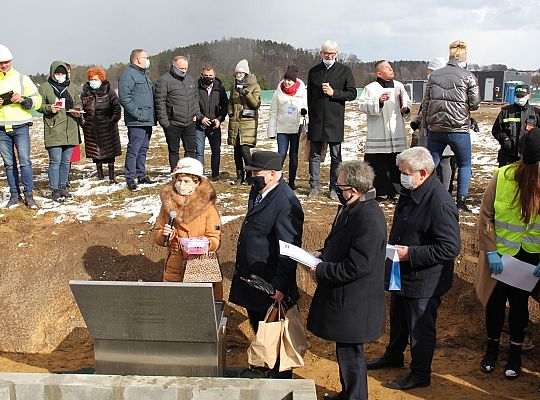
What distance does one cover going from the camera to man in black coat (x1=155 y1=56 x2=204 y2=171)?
8609 millimetres

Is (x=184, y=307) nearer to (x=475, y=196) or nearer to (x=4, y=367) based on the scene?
(x=4, y=367)

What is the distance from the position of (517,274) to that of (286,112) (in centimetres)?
459

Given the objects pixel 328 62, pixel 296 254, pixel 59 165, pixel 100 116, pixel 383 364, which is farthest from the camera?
pixel 100 116

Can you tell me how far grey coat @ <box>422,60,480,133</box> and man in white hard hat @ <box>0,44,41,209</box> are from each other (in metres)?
5.30

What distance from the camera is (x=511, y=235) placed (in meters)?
4.65

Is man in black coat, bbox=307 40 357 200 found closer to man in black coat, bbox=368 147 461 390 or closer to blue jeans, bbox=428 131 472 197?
blue jeans, bbox=428 131 472 197

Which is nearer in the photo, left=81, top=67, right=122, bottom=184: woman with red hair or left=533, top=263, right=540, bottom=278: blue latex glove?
left=533, top=263, right=540, bottom=278: blue latex glove

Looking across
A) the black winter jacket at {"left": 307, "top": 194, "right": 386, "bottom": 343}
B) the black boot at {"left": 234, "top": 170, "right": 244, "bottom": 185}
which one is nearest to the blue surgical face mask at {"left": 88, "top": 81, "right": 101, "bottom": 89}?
the black boot at {"left": 234, "top": 170, "right": 244, "bottom": 185}

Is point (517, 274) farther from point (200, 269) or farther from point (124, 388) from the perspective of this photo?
point (124, 388)

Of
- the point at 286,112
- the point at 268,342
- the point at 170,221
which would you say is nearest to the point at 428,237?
the point at 268,342

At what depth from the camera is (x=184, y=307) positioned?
4555 mm

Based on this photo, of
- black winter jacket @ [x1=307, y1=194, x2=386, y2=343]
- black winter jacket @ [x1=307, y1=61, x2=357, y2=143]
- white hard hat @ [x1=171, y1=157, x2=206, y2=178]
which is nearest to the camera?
black winter jacket @ [x1=307, y1=194, x2=386, y2=343]

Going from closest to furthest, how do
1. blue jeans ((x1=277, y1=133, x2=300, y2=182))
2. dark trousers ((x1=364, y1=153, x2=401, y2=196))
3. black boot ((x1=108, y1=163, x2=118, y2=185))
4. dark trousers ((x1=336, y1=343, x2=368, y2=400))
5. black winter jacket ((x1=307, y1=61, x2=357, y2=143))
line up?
dark trousers ((x1=336, y1=343, x2=368, y2=400)) < dark trousers ((x1=364, y1=153, x2=401, y2=196)) < black winter jacket ((x1=307, y1=61, x2=357, y2=143)) < blue jeans ((x1=277, y1=133, x2=300, y2=182)) < black boot ((x1=108, y1=163, x2=118, y2=185))

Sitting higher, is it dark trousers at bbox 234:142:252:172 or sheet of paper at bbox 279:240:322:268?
dark trousers at bbox 234:142:252:172
